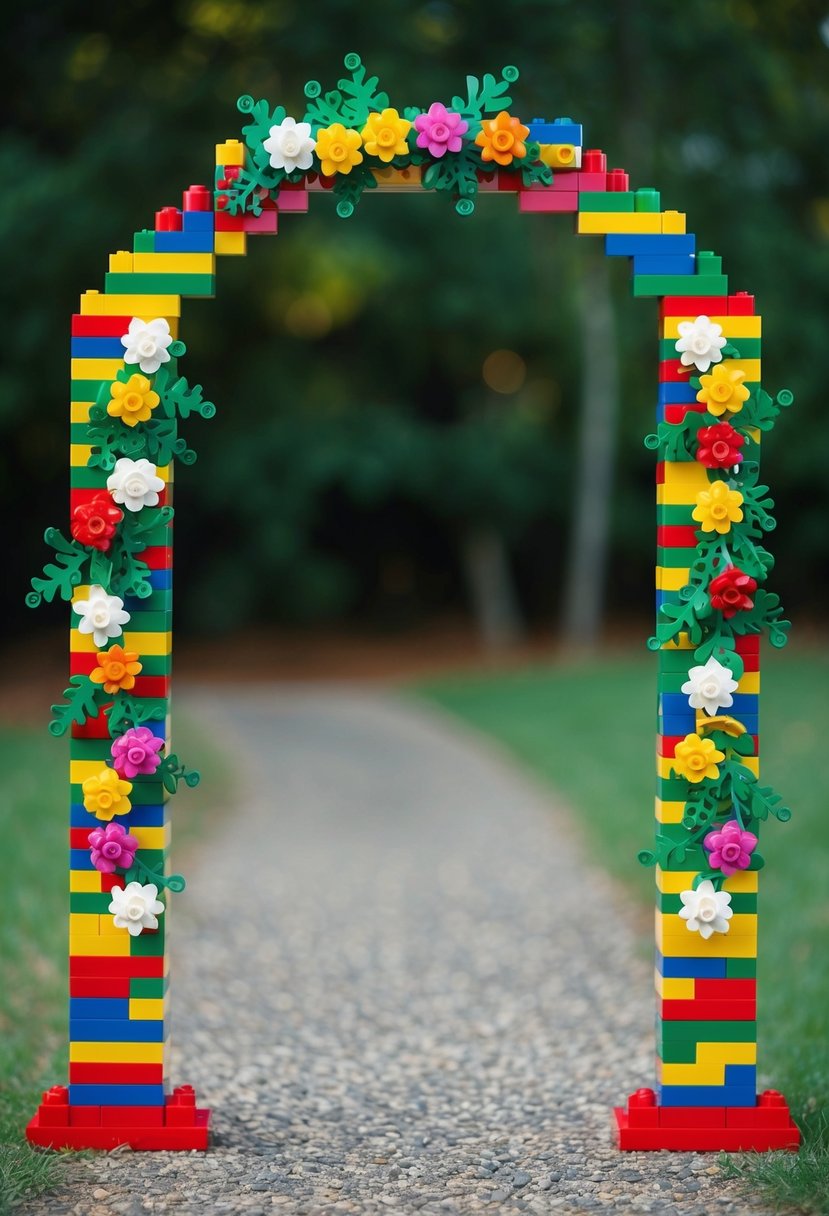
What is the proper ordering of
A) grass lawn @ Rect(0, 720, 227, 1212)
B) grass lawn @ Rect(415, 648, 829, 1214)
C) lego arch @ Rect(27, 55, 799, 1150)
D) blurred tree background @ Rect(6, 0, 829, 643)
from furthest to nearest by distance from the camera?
blurred tree background @ Rect(6, 0, 829, 643), grass lawn @ Rect(415, 648, 829, 1214), grass lawn @ Rect(0, 720, 227, 1212), lego arch @ Rect(27, 55, 799, 1150)

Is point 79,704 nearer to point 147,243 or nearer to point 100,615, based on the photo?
point 100,615

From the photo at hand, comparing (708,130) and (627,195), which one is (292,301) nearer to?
(708,130)

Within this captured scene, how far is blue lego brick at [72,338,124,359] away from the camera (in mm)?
3604

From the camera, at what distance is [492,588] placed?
20.7m

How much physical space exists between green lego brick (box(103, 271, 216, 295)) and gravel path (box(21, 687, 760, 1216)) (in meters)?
2.47

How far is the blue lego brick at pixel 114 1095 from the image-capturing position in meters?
3.64

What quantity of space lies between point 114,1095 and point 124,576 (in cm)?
150

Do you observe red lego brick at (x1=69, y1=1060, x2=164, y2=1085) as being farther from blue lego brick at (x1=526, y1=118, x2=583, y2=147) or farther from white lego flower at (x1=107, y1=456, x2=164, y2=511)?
blue lego brick at (x1=526, y1=118, x2=583, y2=147)

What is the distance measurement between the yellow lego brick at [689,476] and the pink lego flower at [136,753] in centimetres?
166

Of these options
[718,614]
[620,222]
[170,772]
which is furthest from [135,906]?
[620,222]

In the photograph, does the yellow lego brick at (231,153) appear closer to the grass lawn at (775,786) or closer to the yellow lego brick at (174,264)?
the yellow lego brick at (174,264)

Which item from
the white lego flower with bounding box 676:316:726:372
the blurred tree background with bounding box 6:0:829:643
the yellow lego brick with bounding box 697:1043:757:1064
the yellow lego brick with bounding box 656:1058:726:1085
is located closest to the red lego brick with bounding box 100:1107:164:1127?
the yellow lego brick with bounding box 656:1058:726:1085

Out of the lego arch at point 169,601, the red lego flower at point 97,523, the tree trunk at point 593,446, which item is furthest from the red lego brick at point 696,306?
the tree trunk at point 593,446

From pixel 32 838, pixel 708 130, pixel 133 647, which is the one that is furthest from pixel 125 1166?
pixel 708 130
